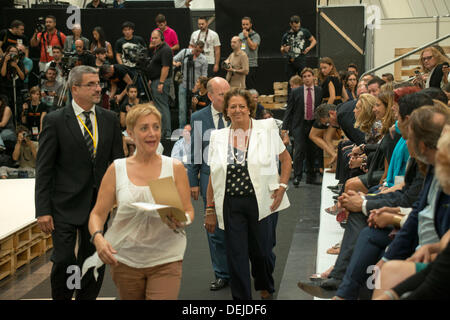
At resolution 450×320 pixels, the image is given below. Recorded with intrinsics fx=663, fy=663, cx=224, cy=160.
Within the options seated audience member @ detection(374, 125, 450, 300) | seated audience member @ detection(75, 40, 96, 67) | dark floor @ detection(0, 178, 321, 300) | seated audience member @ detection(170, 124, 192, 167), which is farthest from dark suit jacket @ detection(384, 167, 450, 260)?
seated audience member @ detection(75, 40, 96, 67)

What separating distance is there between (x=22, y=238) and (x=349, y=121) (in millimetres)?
3450

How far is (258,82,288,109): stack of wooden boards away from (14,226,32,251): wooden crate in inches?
296

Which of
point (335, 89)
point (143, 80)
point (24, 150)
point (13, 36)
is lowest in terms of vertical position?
point (24, 150)

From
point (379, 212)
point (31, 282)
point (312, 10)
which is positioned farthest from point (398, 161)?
point (312, 10)

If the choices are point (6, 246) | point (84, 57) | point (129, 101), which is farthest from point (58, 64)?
point (6, 246)

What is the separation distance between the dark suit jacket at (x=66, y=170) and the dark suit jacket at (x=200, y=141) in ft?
3.73

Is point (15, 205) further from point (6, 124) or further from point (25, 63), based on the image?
point (25, 63)

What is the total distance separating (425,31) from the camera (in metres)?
12.7

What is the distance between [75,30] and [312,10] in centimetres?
496

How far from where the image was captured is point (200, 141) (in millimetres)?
5133

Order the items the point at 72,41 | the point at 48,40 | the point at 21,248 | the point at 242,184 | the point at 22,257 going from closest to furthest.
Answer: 1. the point at 242,184
2. the point at 21,248
3. the point at 22,257
4. the point at 72,41
5. the point at 48,40

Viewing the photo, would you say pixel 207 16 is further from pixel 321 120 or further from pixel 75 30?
pixel 321 120

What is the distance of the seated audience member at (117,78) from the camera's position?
35.2 ft

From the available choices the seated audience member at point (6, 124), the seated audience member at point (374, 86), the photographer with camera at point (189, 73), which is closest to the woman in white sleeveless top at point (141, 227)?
the seated audience member at point (374, 86)
